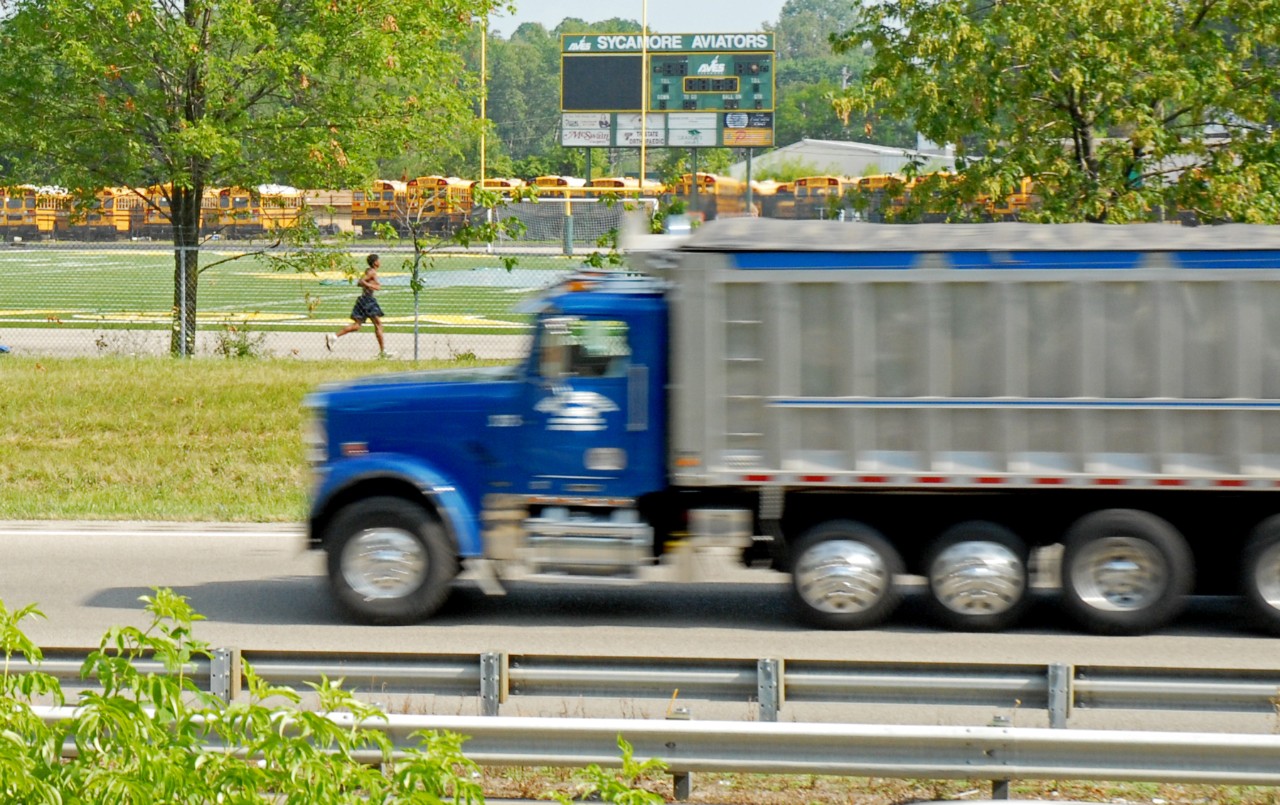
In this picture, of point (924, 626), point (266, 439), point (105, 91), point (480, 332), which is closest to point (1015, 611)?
point (924, 626)

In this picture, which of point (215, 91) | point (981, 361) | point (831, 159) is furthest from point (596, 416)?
point (831, 159)

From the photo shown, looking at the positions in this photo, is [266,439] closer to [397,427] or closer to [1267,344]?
[397,427]

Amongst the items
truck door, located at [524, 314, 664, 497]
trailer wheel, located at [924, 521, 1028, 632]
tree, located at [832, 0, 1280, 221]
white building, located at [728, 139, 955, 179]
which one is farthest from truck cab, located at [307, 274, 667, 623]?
white building, located at [728, 139, 955, 179]

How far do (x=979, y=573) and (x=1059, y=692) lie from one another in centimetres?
357

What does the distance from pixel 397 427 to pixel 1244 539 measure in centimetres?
539

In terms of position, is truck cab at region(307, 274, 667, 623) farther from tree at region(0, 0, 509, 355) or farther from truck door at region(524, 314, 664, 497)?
tree at region(0, 0, 509, 355)

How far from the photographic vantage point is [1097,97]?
1927 cm

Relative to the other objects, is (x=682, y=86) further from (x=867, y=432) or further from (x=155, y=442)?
(x=867, y=432)

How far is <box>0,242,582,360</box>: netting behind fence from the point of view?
2484 centimetres

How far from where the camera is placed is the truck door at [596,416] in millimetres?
10031

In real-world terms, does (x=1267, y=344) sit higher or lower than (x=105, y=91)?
lower

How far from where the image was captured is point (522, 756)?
20.9 feet

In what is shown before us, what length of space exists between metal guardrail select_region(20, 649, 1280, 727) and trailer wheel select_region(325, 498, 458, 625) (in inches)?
133

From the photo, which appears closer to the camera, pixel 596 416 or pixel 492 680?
pixel 492 680
